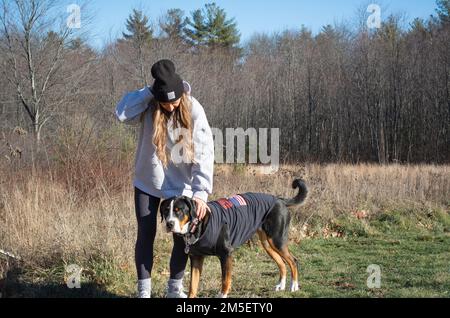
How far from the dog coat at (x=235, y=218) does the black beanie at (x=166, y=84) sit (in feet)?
3.67

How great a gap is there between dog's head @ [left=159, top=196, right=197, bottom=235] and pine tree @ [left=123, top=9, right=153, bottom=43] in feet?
61.0

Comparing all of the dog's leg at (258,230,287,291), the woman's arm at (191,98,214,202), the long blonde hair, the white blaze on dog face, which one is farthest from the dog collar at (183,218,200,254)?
the dog's leg at (258,230,287,291)

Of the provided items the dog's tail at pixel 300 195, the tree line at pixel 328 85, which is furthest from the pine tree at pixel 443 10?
the dog's tail at pixel 300 195

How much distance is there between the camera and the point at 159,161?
389cm

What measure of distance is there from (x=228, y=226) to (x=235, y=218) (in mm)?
133

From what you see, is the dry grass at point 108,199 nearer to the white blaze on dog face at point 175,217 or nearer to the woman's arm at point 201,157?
the white blaze on dog face at point 175,217

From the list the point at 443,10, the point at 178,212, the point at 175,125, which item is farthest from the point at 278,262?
the point at 443,10

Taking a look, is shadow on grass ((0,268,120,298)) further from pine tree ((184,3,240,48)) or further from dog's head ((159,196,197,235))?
pine tree ((184,3,240,48))

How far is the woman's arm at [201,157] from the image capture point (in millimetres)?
3855

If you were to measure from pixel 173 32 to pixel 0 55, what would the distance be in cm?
966

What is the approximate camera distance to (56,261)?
5516 millimetres

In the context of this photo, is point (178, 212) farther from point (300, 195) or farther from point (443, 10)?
point (443, 10)

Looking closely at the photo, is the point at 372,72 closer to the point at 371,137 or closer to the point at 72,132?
the point at 371,137

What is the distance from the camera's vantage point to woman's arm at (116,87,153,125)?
3.77m
